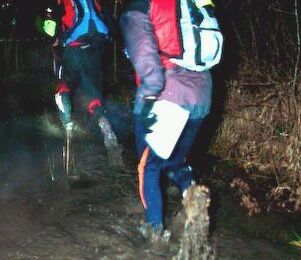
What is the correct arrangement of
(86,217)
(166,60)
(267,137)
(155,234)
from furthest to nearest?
(267,137)
(86,217)
(155,234)
(166,60)

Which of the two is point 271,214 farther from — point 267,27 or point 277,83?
point 267,27

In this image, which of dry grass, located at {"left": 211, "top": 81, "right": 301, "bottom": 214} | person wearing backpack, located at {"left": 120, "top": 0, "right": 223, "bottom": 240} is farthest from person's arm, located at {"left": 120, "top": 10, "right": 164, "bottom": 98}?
dry grass, located at {"left": 211, "top": 81, "right": 301, "bottom": 214}

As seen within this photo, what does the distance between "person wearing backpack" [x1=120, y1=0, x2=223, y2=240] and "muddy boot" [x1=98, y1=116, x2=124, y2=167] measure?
5.26ft

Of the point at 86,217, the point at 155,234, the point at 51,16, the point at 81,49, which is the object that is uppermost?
the point at 51,16

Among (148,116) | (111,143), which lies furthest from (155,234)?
(111,143)

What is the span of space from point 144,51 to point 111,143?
7.24 ft

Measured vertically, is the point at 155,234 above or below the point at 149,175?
below

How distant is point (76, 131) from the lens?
241 inches

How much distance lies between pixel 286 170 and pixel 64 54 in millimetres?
2868

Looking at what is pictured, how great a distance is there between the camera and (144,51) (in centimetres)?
301

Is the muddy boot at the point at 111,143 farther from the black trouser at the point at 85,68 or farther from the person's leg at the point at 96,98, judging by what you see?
the black trouser at the point at 85,68

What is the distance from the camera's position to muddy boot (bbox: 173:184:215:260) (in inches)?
133

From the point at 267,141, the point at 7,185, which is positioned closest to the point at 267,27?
the point at 267,141

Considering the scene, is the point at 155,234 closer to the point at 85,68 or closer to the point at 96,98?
the point at 96,98
